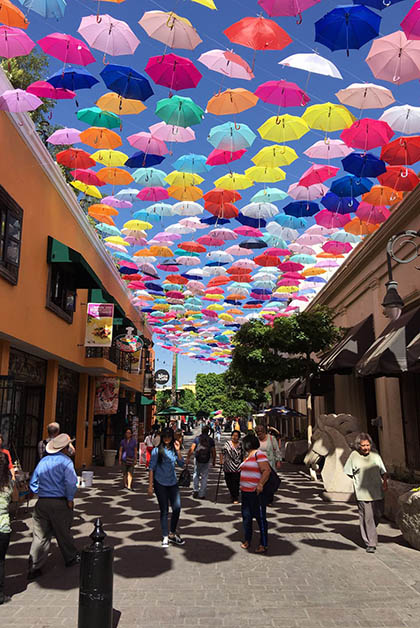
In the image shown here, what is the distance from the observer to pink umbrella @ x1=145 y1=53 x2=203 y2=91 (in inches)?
324

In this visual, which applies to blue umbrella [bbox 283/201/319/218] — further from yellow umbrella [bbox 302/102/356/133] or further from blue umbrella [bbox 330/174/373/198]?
yellow umbrella [bbox 302/102/356/133]

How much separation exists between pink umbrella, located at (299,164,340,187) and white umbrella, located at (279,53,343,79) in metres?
2.91

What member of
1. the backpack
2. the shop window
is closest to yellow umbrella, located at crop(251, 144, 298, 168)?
the shop window

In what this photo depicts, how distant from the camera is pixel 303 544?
7957mm

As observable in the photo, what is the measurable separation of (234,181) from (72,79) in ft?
14.2

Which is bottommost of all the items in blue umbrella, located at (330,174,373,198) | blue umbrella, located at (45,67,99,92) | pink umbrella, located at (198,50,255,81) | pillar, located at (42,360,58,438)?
pillar, located at (42,360,58,438)

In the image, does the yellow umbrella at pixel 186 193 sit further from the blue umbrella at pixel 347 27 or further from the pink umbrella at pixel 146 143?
the blue umbrella at pixel 347 27

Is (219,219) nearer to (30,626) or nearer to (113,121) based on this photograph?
(113,121)

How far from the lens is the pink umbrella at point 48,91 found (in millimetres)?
8898

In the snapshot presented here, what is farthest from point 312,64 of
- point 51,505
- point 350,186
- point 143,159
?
point 51,505

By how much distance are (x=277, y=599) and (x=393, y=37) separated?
26.3 feet

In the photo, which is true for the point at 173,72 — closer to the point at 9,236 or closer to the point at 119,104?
the point at 119,104

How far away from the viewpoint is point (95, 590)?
4309 millimetres

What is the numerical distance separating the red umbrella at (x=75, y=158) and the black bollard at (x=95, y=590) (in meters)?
8.94
